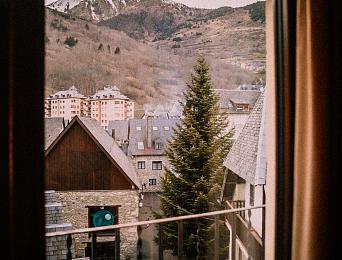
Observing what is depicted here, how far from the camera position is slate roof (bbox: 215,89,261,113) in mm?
2316

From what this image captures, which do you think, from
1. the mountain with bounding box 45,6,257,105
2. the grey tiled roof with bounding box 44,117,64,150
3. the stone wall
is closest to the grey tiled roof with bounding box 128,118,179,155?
the mountain with bounding box 45,6,257,105

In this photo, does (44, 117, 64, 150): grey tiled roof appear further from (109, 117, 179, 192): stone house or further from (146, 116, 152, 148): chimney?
(146, 116, 152, 148): chimney

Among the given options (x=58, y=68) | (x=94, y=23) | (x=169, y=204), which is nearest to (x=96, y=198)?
(x=169, y=204)

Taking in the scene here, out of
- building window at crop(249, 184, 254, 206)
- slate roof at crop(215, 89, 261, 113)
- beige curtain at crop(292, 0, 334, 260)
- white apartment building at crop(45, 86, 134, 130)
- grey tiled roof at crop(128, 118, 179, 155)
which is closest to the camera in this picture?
beige curtain at crop(292, 0, 334, 260)

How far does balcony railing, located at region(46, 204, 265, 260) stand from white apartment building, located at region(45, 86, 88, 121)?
24.6 inches

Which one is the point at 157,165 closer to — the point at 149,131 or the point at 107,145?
the point at 149,131

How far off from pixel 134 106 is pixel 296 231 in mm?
1052

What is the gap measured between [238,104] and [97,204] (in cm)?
101

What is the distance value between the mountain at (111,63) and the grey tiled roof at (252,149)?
0.28 metres

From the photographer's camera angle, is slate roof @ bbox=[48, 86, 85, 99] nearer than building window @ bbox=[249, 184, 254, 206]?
Yes

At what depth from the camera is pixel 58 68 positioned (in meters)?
1.92

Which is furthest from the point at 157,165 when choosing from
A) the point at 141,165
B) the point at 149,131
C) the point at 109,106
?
the point at 109,106

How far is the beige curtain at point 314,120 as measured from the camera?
6.00 ft
